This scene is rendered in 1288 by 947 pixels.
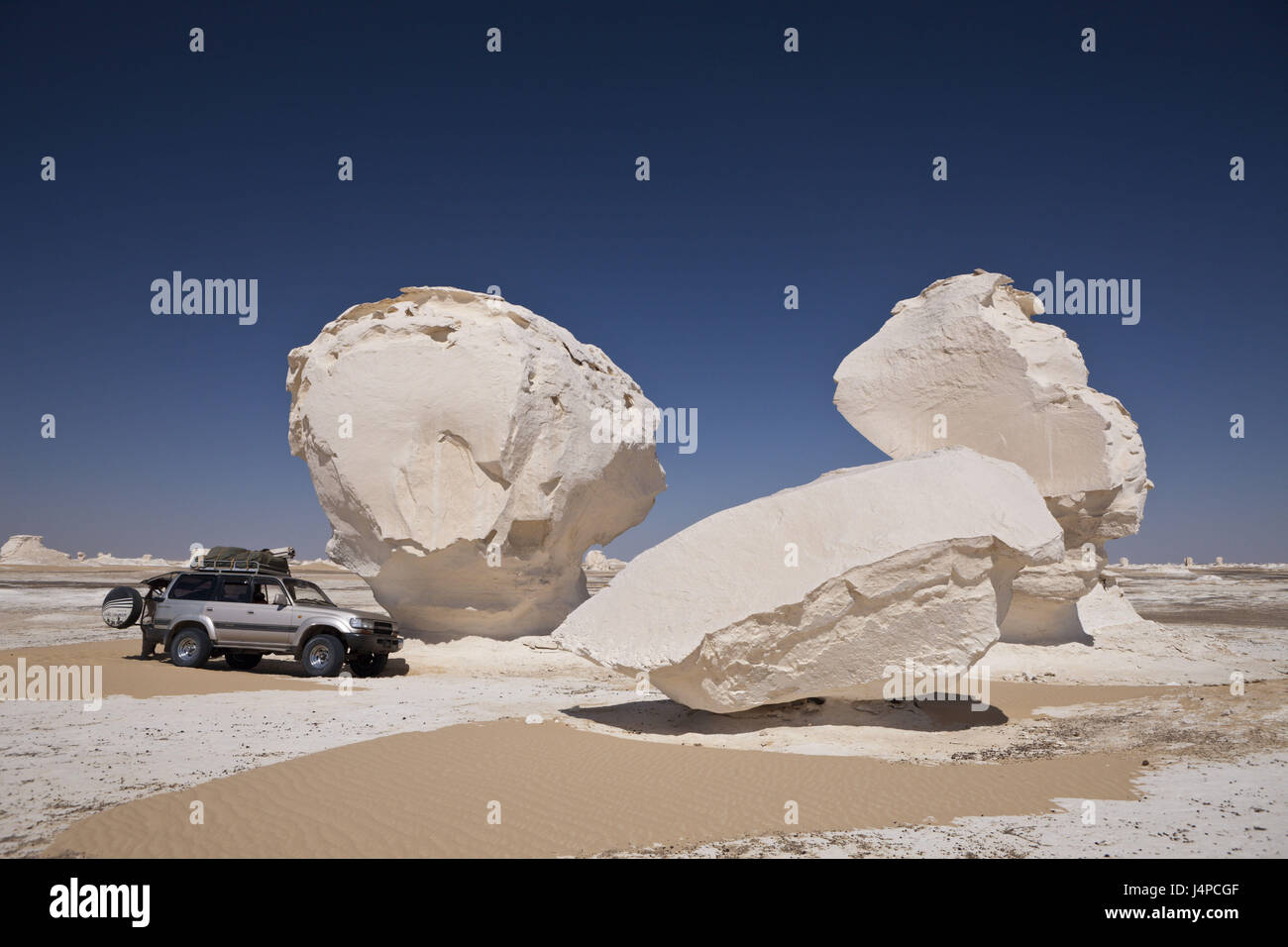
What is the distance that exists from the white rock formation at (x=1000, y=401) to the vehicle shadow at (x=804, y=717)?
19.5ft

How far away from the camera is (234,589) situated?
13.6 metres

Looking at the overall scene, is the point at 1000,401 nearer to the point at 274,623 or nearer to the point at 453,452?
the point at 453,452

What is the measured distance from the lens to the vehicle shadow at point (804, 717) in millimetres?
9078

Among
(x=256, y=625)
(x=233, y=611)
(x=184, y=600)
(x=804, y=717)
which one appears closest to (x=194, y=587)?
(x=184, y=600)

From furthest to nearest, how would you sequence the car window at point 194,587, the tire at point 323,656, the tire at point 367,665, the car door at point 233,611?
the tire at point 367,665
the car window at point 194,587
the car door at point 233,611
the tire at point 323,656

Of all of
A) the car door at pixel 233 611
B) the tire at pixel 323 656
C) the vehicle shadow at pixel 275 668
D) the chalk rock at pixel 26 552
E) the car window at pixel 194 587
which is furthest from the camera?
the chalk rock at pixel 26 552

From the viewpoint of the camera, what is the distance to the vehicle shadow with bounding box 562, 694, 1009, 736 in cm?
908

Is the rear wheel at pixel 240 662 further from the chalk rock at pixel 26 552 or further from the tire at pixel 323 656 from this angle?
the chalk rock at pixel 26 552

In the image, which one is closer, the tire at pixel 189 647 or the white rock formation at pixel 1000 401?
the tire at pixel 189 647

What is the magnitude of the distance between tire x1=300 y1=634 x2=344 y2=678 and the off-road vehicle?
0.05 feet

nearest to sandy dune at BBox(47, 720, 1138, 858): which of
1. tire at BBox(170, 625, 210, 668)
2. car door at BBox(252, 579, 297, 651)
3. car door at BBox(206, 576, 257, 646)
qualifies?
car door at BBox(252, 579, 297, 651)

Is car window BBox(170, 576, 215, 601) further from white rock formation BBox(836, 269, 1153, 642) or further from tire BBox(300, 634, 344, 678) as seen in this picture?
white rock formation BBox(836, 269, 1153, 642)

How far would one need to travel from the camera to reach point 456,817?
5.76 m

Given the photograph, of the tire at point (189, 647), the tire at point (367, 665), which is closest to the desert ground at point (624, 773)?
the tire at point (189, 647)
